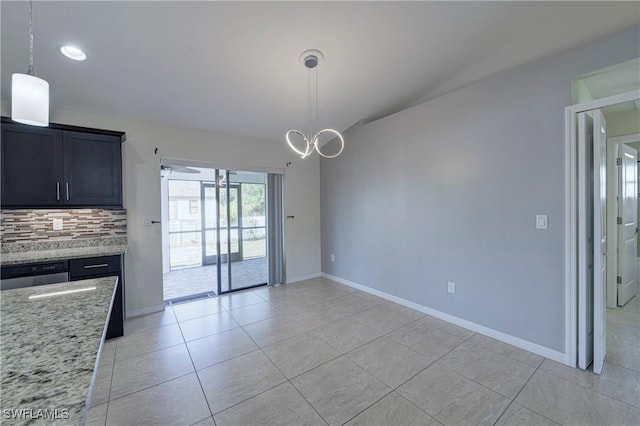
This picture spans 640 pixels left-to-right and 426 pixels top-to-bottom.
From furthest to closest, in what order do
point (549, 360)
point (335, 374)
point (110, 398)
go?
point (549, 360)
point (335, 374)
point (110, 398)

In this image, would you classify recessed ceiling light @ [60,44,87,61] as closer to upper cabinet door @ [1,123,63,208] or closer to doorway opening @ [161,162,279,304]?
upper cabinet door @ [1,123,63,208]

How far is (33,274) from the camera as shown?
2443 millimetres

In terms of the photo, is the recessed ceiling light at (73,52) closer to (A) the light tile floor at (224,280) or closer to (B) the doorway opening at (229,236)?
(B) the doorway opening at (229,236)

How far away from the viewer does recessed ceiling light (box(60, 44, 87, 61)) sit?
2.28 metres

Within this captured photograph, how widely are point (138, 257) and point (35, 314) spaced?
2.54m

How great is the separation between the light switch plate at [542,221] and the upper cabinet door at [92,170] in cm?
436

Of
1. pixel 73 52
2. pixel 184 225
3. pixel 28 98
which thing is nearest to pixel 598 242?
pixel 28 98

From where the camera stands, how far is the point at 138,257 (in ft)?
11.2

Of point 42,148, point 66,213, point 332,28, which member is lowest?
point 66,213

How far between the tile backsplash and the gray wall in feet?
11.0

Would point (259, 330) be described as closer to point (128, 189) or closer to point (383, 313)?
point (383, 313)

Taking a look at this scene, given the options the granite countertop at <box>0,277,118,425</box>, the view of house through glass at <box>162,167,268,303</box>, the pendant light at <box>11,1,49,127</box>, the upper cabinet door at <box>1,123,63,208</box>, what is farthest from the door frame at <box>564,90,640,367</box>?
the upper cabinet door at <box>1,123,63,208</box>

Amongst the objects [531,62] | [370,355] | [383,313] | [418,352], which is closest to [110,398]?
[370,355]

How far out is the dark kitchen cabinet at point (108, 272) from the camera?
104 inches
